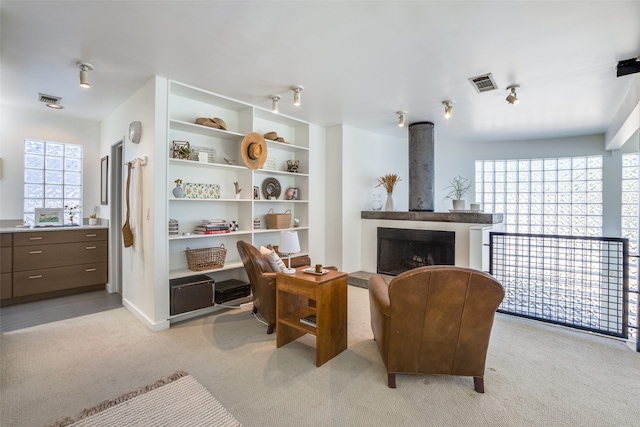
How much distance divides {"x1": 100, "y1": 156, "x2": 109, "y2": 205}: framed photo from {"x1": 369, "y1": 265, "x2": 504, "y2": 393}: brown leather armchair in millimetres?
4406

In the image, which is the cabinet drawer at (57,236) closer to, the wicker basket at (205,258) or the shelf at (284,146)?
the wicker basket at (205,258)

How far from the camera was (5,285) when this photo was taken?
3621 millimetres

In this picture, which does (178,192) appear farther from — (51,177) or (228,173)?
(51,177)

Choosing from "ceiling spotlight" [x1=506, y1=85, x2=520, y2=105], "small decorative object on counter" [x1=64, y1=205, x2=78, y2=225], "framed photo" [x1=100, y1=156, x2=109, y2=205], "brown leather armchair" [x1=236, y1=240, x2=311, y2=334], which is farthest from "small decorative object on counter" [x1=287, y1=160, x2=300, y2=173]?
"small decorative object on counter" [x1=64, y1=205, x2=78, y2=225]

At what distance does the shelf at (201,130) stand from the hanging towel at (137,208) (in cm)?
57

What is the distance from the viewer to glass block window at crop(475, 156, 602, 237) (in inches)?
213

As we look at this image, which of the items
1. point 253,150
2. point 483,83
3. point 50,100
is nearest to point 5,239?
point 50,100

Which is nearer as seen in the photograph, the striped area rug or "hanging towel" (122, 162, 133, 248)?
the striped area rug

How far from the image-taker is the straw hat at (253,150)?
148 inches

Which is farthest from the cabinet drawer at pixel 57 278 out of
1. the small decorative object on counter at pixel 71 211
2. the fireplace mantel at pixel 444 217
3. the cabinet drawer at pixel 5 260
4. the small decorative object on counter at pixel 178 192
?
the fireplace mantel at pixel 444 217

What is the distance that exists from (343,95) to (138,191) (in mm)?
2610

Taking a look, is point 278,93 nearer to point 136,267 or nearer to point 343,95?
point 343,95

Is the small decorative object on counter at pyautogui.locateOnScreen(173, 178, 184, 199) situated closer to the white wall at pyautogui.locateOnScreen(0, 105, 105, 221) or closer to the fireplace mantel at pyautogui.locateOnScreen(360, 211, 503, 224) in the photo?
the white wall at pyautogui.locateOnScreen(0, 105, 105, 221)

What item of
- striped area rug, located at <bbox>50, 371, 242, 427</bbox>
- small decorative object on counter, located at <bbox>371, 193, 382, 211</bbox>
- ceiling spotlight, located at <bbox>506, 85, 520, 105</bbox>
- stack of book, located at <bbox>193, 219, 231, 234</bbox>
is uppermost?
ceiling spotlight, located at <bbox>506, 85, 520, 105</bbox>
